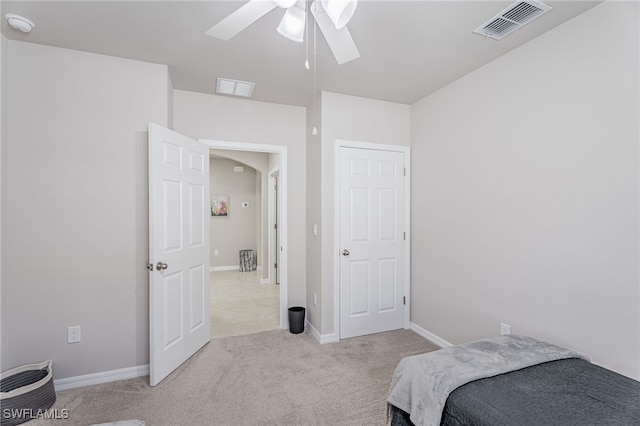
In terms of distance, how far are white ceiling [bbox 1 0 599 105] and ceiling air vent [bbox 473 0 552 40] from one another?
0.05 m

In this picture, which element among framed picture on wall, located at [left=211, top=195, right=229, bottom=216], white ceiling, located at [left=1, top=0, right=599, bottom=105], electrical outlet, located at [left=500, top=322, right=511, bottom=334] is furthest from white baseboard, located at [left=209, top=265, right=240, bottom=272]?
electrical outlet, located at [left=500, top=322, right=511, bottom=334]

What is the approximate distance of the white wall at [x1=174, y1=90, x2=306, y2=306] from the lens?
3.29m

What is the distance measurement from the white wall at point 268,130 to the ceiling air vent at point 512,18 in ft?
6.84

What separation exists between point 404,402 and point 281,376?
4.04ft

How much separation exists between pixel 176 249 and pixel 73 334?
3.19ft

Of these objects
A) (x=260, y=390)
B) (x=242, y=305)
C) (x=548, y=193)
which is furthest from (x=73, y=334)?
(x=548, y=193)

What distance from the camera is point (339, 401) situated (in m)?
2.25

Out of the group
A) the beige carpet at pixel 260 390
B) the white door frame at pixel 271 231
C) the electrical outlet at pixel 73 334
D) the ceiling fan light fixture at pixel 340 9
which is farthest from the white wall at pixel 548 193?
the electrical outlet at pixel 73 334

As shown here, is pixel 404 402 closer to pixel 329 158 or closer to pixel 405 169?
pixel 329 158

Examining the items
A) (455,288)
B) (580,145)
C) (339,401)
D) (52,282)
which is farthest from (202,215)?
(580,145)

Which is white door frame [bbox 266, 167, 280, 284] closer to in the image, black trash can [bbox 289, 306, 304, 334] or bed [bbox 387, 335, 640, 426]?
black trash can [bbox 289, 306, 304, 334]

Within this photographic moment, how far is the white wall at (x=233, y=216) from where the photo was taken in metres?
7.19

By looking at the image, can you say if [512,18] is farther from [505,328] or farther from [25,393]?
[25,393]

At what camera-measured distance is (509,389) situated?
146 centimetres
